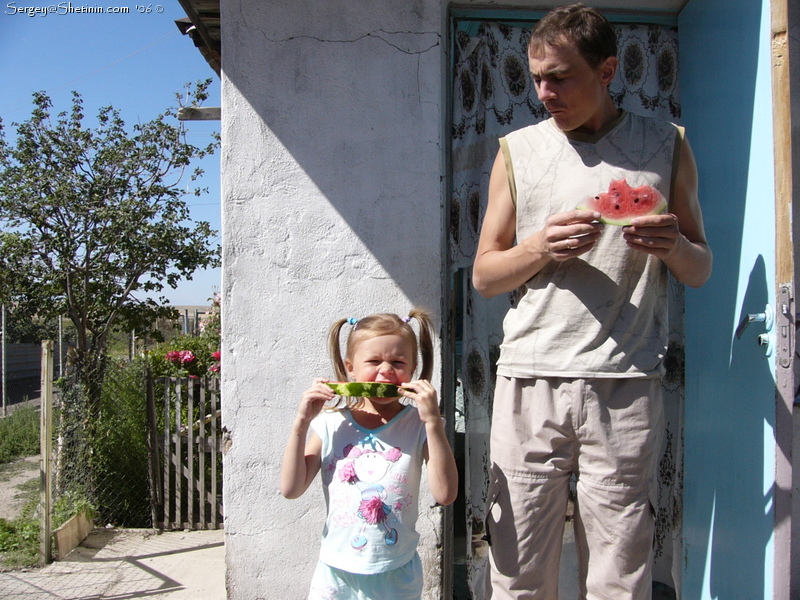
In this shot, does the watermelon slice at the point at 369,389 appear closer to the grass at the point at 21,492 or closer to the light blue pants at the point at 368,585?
the light blue pants at the point at 368,585

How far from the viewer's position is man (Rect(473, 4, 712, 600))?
1.97 meters

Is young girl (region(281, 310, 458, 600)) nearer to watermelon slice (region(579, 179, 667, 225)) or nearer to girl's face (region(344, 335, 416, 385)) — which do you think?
girl's face (region(344, 335, 416, 385))

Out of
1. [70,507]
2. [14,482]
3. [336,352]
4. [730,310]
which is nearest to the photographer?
[336,352]

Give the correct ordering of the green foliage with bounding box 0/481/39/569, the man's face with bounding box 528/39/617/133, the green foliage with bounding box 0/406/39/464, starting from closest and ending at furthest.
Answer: the man's face with bounding box 528/39/617/133, the green foliage with bounding box 0/481/39/569, the green foliage with bounding box 0/406/39/464

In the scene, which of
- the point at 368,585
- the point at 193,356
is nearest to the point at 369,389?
the point at 368,585

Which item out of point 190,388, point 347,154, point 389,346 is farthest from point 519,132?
point 190,388

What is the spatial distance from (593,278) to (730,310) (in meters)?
0.96

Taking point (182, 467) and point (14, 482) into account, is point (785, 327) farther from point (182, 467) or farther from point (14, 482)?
point (14, 482)

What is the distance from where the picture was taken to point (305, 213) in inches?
120

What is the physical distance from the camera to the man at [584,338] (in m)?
1.97

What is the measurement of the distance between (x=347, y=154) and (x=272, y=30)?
68 cm

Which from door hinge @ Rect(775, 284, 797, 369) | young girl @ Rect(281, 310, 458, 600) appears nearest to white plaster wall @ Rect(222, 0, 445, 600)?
young girl @ Rect(281, 310, 458, 600)

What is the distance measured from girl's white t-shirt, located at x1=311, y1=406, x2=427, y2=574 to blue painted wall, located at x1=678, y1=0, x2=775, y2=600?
1244 millimetres

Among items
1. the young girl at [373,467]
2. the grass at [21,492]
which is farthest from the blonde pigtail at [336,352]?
the grass at [21,492]
